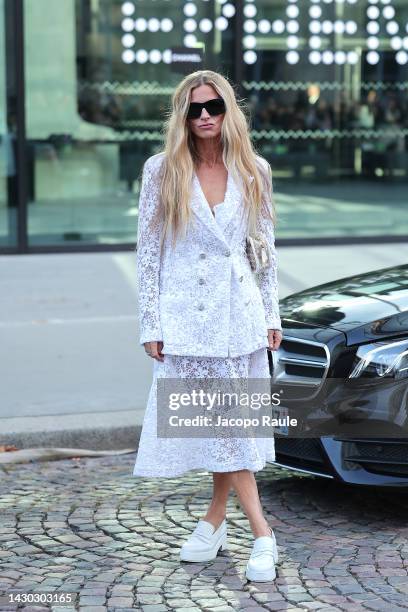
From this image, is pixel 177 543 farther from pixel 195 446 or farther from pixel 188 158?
pixel 188 158

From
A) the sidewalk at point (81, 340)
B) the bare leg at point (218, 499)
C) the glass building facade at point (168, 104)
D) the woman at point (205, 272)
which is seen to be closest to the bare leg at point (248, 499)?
the woman at point (205, 272)

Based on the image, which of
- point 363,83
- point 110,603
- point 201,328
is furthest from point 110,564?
point 363,83

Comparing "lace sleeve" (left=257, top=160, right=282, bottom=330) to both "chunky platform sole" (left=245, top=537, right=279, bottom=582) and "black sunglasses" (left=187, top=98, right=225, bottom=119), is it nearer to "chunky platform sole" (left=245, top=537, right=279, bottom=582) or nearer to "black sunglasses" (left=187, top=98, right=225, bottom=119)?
"black sunglasses" (left=187, top=98, right=225, bottom=119)

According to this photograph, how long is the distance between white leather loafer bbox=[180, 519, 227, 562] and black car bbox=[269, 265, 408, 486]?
26.9 inches

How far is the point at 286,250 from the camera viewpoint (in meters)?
13.6

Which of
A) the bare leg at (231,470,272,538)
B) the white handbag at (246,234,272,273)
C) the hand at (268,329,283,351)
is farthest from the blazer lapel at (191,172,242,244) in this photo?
the bare leg at (231,470,272,538)

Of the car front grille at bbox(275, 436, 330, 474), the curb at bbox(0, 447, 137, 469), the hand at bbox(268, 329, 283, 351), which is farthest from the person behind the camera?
the curb at bbox(0, 447, 137, 469)

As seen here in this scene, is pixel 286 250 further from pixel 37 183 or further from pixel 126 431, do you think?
pixel 126 431

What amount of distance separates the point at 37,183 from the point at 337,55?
12.2 feet

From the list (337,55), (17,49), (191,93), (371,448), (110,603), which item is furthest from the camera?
(337,55)

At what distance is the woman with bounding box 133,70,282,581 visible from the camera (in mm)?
4691

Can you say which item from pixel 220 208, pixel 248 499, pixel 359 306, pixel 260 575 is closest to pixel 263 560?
pixel 260 575

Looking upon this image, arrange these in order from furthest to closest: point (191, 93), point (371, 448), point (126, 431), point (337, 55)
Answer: point (337, 55) → point (126, 431) → point (371, 448) → point (191, 93)

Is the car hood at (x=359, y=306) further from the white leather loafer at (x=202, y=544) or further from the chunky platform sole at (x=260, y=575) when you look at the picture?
the chunky platform sole at (x=260, y=575)
